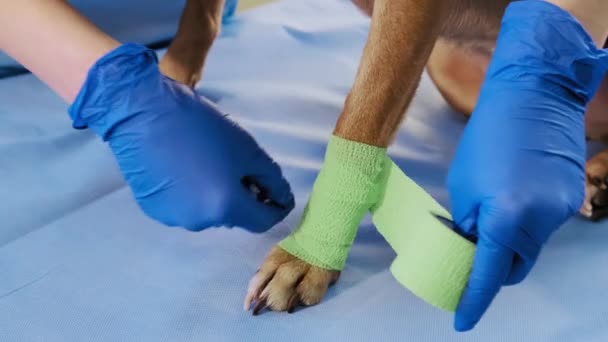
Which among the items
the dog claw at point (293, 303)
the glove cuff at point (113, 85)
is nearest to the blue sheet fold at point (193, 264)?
the dog claw at point (293, 303)

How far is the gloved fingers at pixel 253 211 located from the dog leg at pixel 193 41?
541 mm

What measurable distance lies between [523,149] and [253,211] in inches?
13.0

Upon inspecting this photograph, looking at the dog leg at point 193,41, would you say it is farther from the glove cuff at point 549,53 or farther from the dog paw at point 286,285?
the glove cuff at point 549,53

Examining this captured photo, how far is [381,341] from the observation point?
0.76 metres

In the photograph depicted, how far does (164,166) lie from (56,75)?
0.17 m

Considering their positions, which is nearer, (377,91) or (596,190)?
(377,91)

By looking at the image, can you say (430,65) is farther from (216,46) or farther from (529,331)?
(529,331)

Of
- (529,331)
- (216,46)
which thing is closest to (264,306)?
(529,331)

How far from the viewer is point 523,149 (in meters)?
0.61

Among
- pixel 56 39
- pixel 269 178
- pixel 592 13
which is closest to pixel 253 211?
pixel 269 178

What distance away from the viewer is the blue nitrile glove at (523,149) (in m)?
0.58

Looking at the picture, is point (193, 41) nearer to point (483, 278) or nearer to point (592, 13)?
point (592, 13)

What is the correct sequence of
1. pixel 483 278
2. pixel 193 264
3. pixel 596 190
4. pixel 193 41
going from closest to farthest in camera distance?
1. pixel 483 278
2. pixel 193 264
3. pixel 596 190
4. pixel 193 41

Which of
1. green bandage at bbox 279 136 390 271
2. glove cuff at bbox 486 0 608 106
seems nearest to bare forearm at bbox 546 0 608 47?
glove cuff at bbox 486 0 608 106
